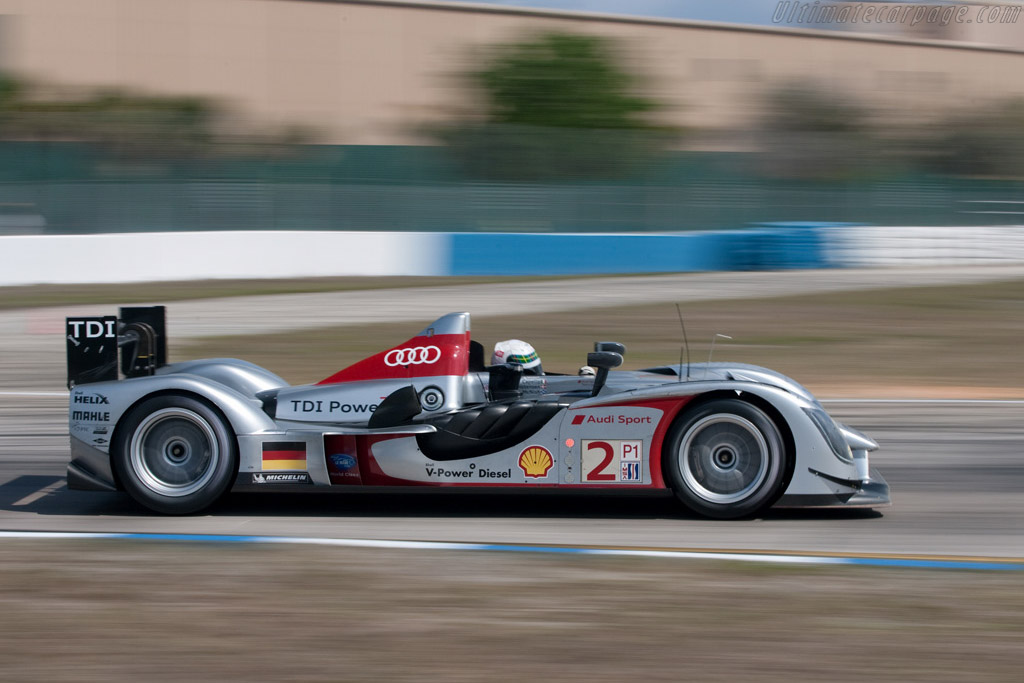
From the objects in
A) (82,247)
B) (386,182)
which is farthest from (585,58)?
(82,247)

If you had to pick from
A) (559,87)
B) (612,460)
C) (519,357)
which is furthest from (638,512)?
(559,87)

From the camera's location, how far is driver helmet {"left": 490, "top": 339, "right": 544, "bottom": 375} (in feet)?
20.7

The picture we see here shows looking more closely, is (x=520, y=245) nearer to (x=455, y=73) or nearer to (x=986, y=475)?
(x=986, y=475)

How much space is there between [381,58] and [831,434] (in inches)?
1531

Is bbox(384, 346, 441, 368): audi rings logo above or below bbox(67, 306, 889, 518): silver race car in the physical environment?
above

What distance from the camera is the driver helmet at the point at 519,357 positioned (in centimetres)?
630

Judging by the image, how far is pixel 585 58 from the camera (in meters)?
39.7

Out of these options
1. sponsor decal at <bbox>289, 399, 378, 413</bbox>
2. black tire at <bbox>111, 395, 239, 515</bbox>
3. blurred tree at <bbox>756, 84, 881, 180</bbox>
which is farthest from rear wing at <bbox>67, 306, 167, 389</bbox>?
blurred tree at <bbox>756, 84, 881, 180</bbox>

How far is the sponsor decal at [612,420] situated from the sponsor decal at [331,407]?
3.77ft

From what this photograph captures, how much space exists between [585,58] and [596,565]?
120 feet

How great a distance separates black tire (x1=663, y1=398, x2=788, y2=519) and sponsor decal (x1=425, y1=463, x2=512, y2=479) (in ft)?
2.83

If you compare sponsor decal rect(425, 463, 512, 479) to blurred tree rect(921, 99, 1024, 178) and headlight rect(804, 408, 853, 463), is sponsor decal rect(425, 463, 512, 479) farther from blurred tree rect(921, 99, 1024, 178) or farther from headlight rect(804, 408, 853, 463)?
blurred tree rect(921, 99, 1024, 178)

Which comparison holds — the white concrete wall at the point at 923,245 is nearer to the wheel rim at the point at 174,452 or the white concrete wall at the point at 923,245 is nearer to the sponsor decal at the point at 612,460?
the sponsor decal at the point at 612,460

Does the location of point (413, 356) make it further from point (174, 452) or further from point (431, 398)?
point (174, 452)
